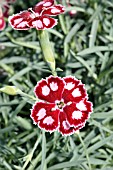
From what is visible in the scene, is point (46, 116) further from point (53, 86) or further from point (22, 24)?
point (22, 24)

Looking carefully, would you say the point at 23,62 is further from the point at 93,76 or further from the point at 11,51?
the point at 93,76

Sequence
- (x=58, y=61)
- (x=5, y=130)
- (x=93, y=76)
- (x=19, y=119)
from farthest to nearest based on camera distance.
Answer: (x=58, y=61) → (x=93, y=76) → (x=19, y=119) → (x=5, y=130)

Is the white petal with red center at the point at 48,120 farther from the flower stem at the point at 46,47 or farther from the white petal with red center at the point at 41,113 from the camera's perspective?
the flower stem at the point at 46,47

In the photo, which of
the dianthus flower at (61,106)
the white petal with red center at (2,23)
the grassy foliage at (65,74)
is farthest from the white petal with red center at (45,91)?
the white petal with red center at (2,23)

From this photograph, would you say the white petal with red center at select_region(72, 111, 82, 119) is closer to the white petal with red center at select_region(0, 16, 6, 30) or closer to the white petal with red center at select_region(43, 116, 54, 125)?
the white petal with red center at select_region(43, 116, 54, 125)

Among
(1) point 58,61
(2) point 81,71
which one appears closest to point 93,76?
(2) point 81,71

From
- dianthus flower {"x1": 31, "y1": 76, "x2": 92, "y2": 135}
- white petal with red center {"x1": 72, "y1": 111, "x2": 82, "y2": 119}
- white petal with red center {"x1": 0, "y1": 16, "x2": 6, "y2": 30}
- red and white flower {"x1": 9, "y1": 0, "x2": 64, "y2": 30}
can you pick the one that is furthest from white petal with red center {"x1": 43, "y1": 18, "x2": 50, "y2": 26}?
white petal with red center {"x1": 0, "y1": 16, "x2": 6, "y2": 30}
